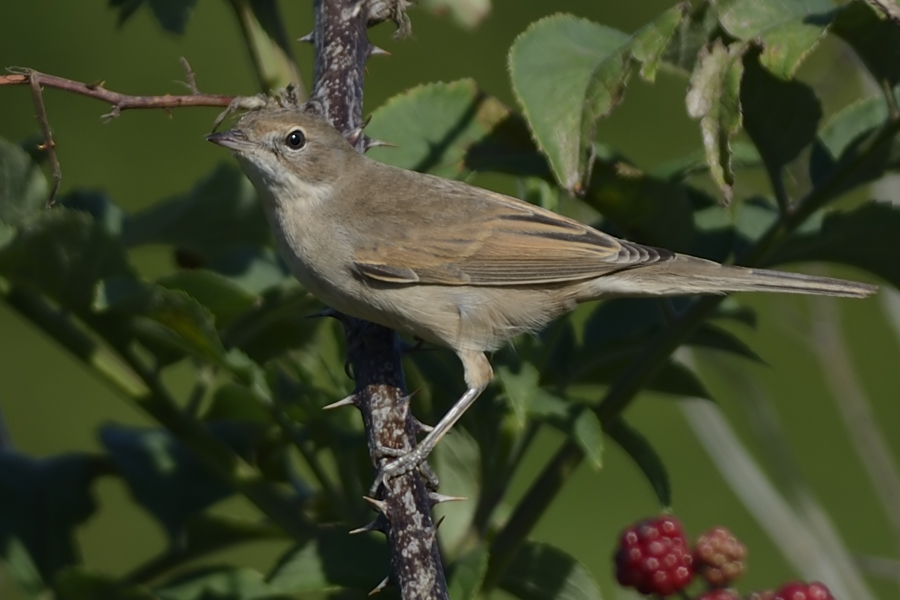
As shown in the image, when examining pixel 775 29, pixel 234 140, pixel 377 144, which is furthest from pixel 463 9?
pixel 775 29

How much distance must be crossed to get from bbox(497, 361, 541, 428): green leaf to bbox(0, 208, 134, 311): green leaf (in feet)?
2.34

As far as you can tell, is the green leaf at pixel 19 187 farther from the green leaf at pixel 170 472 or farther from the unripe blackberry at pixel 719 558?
the unripe blackberry at pixel 719 558

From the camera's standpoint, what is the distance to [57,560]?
2.34m

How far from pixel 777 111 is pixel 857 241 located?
0.99 ft

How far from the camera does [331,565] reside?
6.57 feet

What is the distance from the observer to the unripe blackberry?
7.06ft

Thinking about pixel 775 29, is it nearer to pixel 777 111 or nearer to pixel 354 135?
pixel 777 111

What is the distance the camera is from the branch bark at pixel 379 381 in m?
1.80

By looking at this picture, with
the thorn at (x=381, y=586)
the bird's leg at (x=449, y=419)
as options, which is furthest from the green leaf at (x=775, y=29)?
the thorn at (x=381, y=586)

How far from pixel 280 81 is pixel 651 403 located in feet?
13.7

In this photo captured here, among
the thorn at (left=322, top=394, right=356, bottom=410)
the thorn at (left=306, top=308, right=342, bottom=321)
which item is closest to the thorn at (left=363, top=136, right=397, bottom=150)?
the thorn at (left=306, top=308, right=342, bottom=321)

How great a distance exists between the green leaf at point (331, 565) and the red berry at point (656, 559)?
1.65 feet

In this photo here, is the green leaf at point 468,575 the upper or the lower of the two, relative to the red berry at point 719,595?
upper

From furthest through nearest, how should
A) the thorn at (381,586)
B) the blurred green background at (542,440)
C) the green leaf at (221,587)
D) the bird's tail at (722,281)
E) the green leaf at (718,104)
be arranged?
the blurred green background at (542,440)
the bird's tail at (722,281)
the green leaf at (221,587)
the thorn at (381,586)
the green leaf at (718,104)
